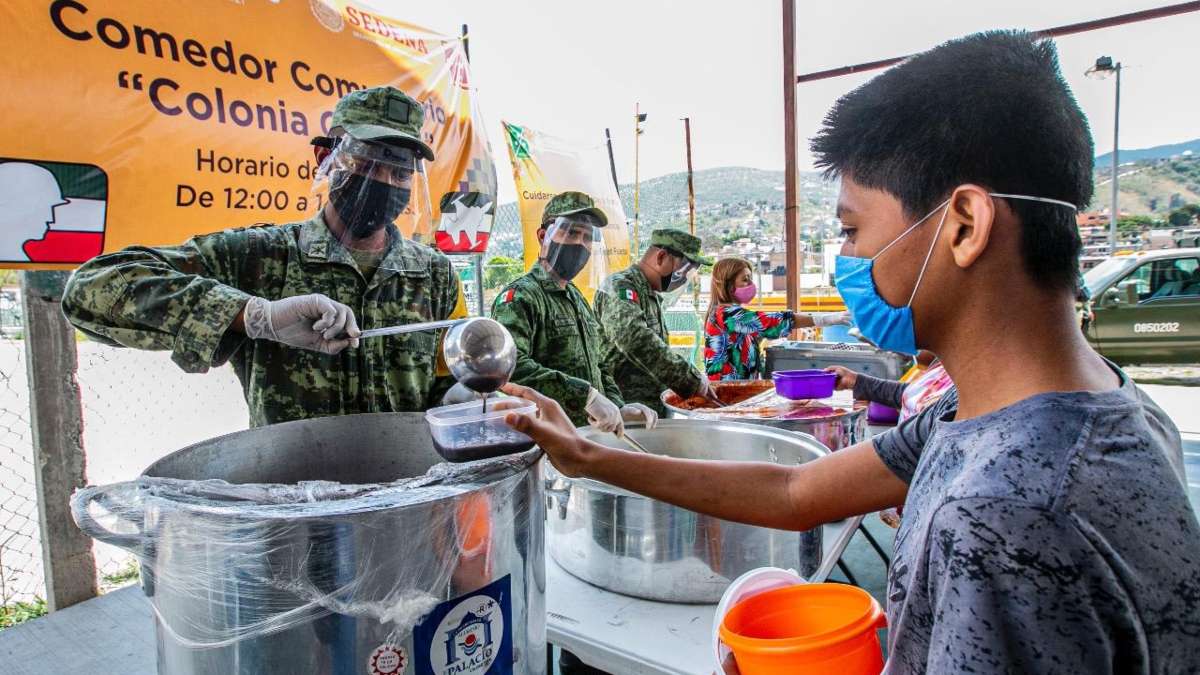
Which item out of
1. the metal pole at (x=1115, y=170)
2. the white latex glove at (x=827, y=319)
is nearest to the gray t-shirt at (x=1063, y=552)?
the white latex glove at (x=827, y=319)

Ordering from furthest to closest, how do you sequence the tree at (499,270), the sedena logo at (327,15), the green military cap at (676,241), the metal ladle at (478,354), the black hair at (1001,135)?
the tree at (499,270)
the green military cap at (676,241)
the sedena logo at (327,15)
the metal ladle at (478,354)
the black hair at (1001,135)

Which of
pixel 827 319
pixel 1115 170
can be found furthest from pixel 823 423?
pixel 1115 170

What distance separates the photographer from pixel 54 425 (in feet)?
8.18

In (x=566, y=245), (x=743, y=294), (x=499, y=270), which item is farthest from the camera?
(x=499, y=270)

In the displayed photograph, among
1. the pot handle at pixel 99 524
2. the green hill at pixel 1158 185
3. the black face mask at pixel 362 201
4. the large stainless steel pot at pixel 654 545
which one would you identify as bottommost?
the large stainless steel pot at pixel 654 545

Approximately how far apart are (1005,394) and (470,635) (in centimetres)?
74

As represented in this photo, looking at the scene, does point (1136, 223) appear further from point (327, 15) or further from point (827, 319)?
point (327, 15)

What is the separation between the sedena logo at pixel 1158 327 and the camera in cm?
812

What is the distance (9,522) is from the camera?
324 cm

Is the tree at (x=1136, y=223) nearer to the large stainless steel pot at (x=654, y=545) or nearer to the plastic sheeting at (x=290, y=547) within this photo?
the large stainless steel pot at (x=654, y=545)

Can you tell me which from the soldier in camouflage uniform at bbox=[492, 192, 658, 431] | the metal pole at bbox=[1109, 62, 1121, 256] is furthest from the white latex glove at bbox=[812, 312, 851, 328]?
the metal pole at bbox=[1109, 62, 1121, 256]

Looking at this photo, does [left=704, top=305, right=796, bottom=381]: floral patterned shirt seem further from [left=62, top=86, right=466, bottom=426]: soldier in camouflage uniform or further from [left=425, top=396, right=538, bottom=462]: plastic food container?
[left=425, top=396, right=538, bottom=462]: plastic food container

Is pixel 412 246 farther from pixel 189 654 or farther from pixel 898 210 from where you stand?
pixel 898 210

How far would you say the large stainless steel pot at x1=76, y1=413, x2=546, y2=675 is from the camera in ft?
2.51
